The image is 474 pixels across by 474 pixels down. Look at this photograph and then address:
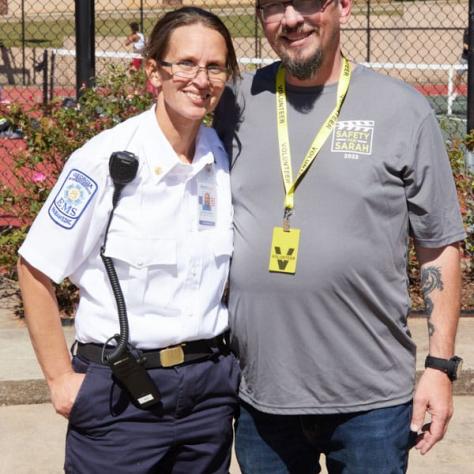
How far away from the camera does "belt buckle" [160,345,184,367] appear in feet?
8.88

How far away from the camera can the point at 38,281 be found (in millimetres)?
2674

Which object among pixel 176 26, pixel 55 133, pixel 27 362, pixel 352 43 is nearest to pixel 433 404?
pixel 176 26

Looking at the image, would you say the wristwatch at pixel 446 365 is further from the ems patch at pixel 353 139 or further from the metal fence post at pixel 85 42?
the metal fence post at pixel 85 42

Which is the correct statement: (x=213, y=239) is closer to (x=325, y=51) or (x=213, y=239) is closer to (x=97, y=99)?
(x=325, y=51)

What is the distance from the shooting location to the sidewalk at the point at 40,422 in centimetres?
466

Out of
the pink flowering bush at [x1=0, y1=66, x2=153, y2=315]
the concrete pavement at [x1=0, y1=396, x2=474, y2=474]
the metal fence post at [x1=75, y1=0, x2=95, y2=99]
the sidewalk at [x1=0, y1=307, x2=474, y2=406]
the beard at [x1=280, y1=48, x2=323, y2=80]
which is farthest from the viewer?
the metal fence post at [x1=75, y1=0, x2=95, y2=99]

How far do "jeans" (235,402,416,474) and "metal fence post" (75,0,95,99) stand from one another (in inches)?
158

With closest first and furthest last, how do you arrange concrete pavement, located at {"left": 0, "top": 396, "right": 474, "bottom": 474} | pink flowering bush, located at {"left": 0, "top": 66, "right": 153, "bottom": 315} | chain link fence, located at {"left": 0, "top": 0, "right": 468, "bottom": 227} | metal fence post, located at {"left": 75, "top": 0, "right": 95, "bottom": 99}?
concrete pavement, located at {"left": 0, "top": 396, "right": 474, "bottom": 474}, pink flowering bush, located at {"left": 0, "top": 66, "right": 153, "bottom": 315}, metal fence post, located at {"left": 75, "top": 0, "right": 95, "bottom": 99}, chain link fence, located at {"left": 0, "top": 0, "right": 468, "bottom": 227}

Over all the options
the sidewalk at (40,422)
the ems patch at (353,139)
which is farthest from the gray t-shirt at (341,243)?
the sidewalk at (40,422)

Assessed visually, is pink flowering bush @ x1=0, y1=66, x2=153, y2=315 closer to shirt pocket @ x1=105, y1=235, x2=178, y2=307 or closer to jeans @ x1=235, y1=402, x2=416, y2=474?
jeans @ x1=235, y1=402, x2=416, y2=474

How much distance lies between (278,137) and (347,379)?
66 centimetres

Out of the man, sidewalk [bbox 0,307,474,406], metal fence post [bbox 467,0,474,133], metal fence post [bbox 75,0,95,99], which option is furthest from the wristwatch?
metal fence post [bbox 75,0,95,99]

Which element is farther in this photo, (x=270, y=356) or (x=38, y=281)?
(x=270, y=356)

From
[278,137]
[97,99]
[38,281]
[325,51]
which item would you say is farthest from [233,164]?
[97,99]
